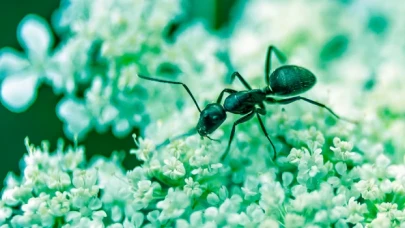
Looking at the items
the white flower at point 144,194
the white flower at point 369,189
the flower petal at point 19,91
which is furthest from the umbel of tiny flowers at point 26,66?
the white flower at point 369,189

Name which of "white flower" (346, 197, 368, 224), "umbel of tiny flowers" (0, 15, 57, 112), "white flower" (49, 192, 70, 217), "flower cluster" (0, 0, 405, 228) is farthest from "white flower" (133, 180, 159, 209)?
"umbel of tiny flowers" (0, 15, 57, 112)

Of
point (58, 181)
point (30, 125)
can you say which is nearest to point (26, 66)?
point (30, 125)

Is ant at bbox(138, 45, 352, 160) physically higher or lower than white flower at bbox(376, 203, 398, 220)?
higher

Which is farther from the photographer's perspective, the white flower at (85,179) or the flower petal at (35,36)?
the flower petal at (35,36)

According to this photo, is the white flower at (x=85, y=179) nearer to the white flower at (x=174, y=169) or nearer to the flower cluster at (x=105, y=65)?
the white flower at (x=174, y=169)

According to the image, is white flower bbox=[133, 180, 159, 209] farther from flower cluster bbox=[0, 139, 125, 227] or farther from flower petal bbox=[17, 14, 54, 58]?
flower petal bbox=[17, 14, 54, 58]

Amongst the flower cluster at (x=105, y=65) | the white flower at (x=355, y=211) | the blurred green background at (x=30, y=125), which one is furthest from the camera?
the blurred green background at (x=30, y=125)

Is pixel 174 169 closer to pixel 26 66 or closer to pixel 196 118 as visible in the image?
pixel 196 118
